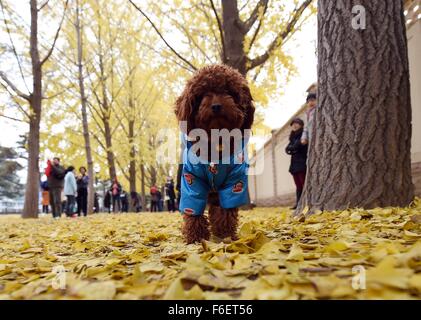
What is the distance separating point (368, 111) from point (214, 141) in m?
2.09

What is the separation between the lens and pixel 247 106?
3.14m

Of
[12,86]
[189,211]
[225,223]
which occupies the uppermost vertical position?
[12,86]

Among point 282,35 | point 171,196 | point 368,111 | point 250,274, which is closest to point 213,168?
point 250,274

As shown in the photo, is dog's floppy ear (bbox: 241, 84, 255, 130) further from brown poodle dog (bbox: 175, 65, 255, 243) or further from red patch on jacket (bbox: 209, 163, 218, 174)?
red patch on jacket (bbox: 209, 163, 218, 174)

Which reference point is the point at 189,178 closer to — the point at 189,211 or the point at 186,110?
the point at 189,211

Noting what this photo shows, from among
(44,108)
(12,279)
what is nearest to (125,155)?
(44,108)

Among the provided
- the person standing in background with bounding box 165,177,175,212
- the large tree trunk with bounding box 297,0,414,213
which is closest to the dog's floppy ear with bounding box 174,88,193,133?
the large tree trunk with bounding box 297,0,414,213

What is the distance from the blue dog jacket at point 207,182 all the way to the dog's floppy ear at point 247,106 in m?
0.23

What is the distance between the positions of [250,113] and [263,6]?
6.75 m

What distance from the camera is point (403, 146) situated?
13.9 feet

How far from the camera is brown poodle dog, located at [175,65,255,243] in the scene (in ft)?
9.48

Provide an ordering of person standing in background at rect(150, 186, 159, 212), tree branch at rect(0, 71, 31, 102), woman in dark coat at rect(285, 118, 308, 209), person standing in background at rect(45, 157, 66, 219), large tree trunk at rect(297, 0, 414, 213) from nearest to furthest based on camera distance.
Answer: large tree trunk at rect(297, 0, 414, 213), woman in dark coat at rect(285, 118, 308, 209), tree branch at rect(0, 71, 31, 102), person standing in background at rect(45, 157, 66, 219), person standing in background at rect(150, 186, 159, 212)

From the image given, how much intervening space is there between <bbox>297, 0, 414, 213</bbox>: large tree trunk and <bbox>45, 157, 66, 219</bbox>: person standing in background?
31.2 feet
